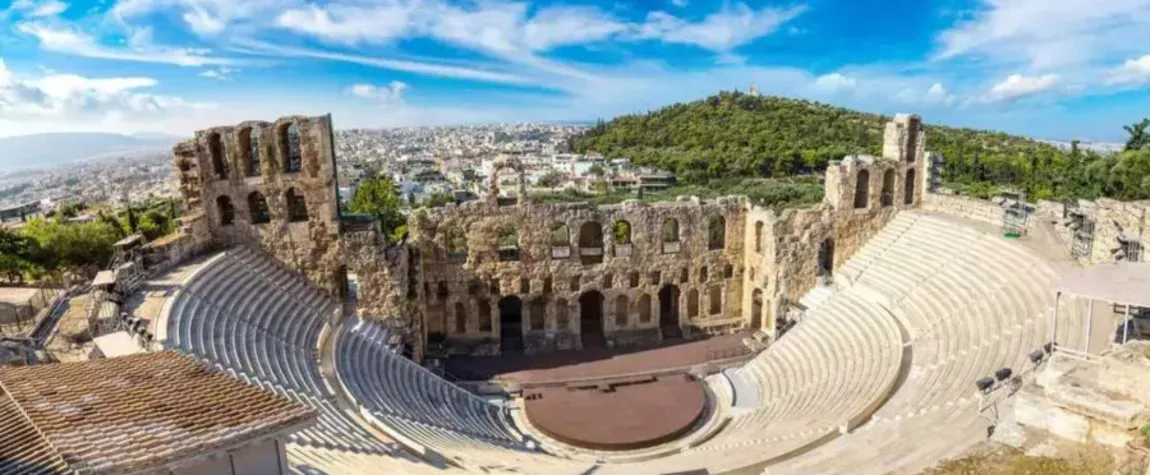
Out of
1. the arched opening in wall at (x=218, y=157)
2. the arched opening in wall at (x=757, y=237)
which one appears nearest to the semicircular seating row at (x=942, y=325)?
the arched opening in wall at (x=757, y=237)

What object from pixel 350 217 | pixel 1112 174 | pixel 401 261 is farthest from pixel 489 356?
pixel 1112 174

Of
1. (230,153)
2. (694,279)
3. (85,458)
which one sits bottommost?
(694,279)

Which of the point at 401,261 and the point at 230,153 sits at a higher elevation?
the point at 230,153

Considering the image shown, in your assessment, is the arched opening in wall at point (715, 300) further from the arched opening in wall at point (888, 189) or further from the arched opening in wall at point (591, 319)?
the arched opening in wall at point (888, 189)

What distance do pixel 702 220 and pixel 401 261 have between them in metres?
13.4

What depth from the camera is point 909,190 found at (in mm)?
31500

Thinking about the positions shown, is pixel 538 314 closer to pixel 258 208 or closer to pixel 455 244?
pixel 455 244

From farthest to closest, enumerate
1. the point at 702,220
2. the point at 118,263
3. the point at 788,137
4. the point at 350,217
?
the point at 788,137
the point at 702,220
the point at 350,217
the point at 118,263

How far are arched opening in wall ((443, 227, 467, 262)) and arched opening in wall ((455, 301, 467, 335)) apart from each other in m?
2.17

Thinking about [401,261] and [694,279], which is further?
[694,279]

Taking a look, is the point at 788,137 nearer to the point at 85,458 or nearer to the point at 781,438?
the point at 781,438

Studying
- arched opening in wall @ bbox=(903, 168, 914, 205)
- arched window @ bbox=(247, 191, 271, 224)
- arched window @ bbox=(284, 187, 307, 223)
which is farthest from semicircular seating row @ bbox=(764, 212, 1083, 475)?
arched window @ bbox=(247, 191, 271, 224)

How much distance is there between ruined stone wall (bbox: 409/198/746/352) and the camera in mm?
29562

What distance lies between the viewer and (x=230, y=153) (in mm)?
26031
